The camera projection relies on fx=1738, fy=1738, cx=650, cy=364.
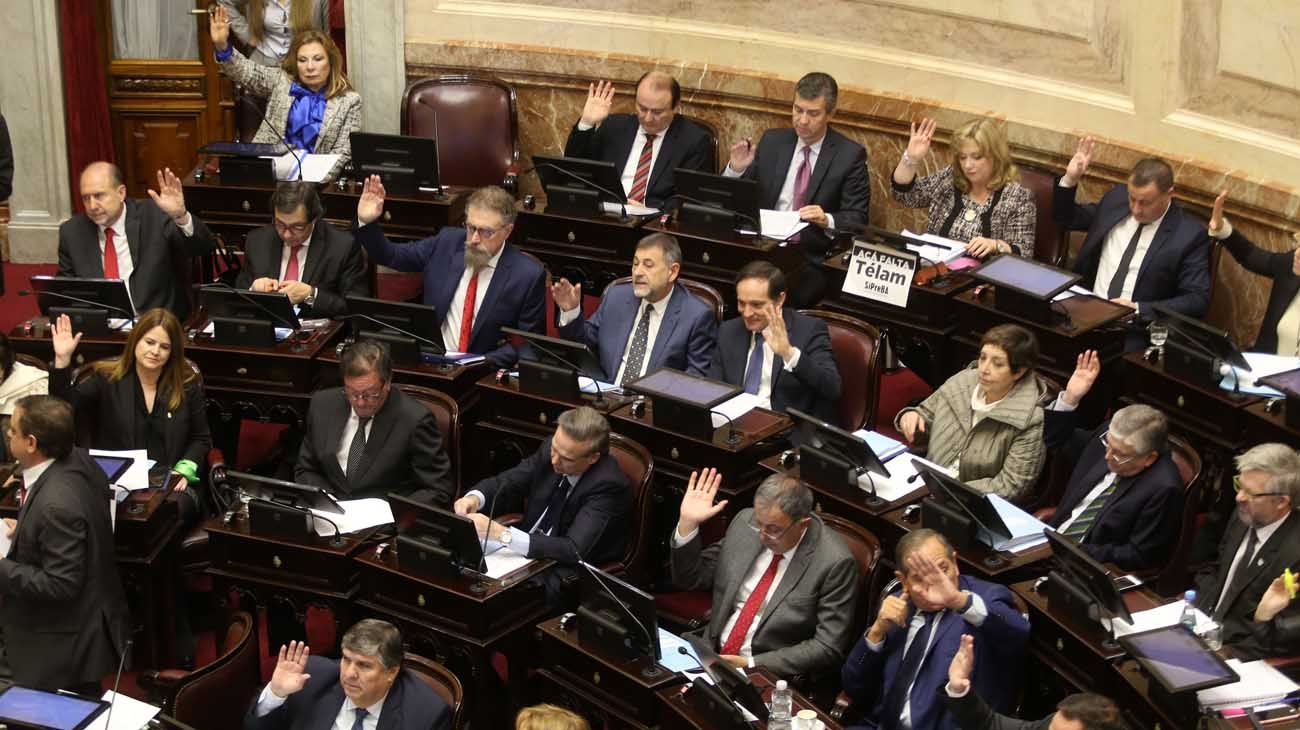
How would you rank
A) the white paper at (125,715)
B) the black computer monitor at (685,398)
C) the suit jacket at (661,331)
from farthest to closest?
the suit jacket at (661,331)
the black computer monitor at (685,398)
the white paper at (125,715)

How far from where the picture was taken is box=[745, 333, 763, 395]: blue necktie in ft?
22.5

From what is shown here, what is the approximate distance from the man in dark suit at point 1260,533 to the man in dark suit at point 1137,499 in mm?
302

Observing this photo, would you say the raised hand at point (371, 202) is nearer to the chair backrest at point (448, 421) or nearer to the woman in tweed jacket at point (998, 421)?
the chair backrest at point (448, 421)

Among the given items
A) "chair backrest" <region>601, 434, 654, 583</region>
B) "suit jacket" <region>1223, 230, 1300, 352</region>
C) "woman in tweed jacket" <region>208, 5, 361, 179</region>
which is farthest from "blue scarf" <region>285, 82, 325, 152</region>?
"suit jacket" <region>1223, 230, 1300, 352</region>

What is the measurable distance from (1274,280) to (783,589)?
2533 mm

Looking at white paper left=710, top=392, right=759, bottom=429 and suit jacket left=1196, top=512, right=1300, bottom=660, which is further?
white paper left=710, top=392, right=759, bottom=429

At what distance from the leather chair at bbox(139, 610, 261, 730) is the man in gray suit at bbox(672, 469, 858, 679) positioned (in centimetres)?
149

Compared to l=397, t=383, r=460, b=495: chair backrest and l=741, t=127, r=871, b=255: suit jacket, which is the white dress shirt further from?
l=741, t=127, r=871, b=255: suit jacket

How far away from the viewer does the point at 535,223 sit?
799cm

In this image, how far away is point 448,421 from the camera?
657 centimetres

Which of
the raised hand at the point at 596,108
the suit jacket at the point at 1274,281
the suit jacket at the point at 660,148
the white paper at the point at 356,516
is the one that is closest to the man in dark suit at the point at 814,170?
the suit jacket at the point at 660,148

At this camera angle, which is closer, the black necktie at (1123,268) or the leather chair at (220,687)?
the leather chair at (220,687)

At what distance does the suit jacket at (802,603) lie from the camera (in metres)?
5.57

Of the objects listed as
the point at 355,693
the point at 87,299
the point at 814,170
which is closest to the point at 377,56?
the point at 814,170
